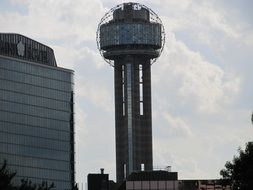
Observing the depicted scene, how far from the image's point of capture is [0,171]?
152750 mm

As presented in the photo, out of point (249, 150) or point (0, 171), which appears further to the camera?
point (0, 171)

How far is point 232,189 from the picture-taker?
13912 centimetres

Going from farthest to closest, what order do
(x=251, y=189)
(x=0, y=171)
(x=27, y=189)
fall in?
(x=27, y=189) → (x=0, y=171) → (x=251, y=189)

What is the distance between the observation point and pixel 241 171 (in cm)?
13838

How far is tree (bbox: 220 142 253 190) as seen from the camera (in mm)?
136000

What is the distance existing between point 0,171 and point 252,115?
32.2 metres

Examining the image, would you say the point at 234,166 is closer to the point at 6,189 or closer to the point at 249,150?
the point at 249,150

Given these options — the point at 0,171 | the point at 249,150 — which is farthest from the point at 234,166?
the point at 0,171

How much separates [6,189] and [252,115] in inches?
1293

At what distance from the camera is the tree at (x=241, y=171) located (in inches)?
5354

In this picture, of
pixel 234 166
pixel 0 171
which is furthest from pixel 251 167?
pixel 0 171

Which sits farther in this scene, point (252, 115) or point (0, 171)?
point (0, 171)

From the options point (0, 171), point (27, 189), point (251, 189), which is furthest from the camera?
point (27, 189)

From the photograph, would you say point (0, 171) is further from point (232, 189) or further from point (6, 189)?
point (232, 189)
